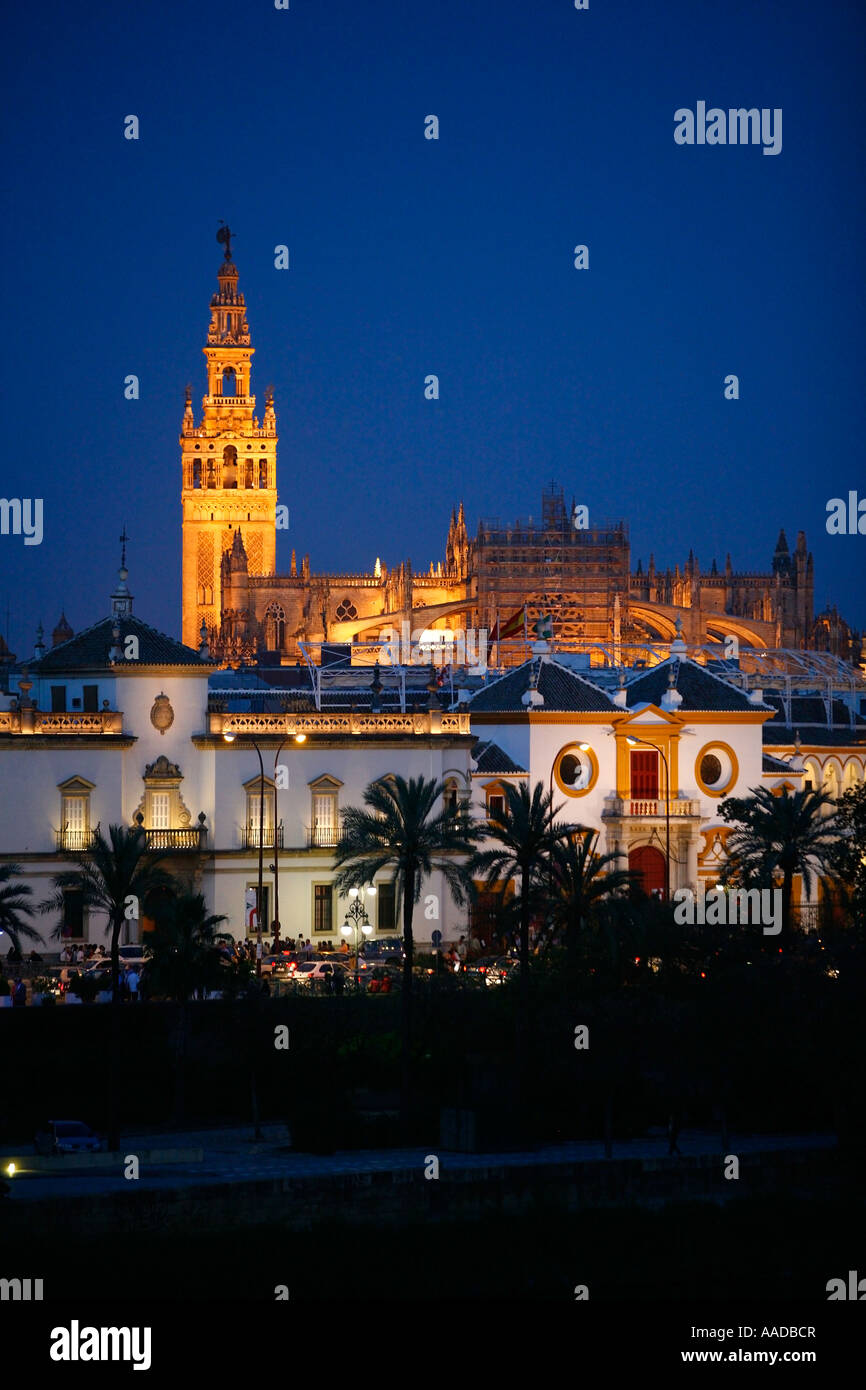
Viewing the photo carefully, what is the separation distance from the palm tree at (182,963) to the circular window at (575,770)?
25149mm

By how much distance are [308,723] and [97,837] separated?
17.3m

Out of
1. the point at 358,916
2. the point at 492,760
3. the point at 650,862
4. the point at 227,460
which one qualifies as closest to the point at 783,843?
the point at 358,916

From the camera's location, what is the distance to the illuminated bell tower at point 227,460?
15588cm

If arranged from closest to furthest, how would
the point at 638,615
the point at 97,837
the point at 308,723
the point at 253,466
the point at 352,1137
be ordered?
the point at 352,1137
the point at 97,837
the point at 308,723
the point at 638,615
the point at 253,466

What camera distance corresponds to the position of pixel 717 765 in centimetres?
7312

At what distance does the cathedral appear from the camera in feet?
412

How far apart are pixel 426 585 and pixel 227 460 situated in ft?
84.3

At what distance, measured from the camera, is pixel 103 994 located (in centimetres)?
5009

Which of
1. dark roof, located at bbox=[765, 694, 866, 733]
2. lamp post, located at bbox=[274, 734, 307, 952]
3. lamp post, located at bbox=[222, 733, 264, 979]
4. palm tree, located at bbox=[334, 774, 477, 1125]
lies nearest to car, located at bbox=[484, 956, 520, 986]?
palm tree, located at bbox=[334, 774, 477, 1125]

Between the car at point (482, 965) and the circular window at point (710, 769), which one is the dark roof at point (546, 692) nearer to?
the circular window at point (710, 769)

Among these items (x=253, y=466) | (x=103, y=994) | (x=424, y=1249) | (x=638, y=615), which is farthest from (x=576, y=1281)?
(x=253, y=466)

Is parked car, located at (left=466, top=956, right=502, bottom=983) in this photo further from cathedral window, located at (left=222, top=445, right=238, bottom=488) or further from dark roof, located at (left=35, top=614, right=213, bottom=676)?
cathedral window, located at (left=222, top=445, right=238, bottom=488)

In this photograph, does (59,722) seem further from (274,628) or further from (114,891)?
(274,628)
